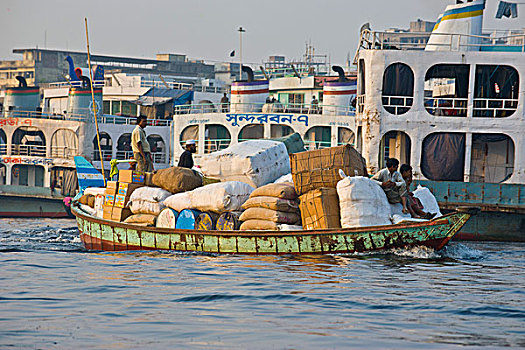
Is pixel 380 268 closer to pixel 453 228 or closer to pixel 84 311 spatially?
pixel 453 228

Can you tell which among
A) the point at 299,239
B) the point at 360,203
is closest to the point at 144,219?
the point at 299,239

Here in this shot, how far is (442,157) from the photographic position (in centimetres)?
1812

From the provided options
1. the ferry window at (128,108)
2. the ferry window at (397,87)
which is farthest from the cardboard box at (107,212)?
the ferry window at (128,108)

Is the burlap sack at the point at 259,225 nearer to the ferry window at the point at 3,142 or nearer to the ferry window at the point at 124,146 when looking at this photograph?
the ferry window at the point at 124,146

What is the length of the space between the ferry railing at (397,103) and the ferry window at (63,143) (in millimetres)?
16045

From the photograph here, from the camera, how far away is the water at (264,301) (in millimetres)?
6973

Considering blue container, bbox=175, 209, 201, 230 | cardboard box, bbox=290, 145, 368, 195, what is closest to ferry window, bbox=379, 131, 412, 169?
cardboard box, bbox=290, 145, 368, 195

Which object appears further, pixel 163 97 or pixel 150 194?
pixel 163 97

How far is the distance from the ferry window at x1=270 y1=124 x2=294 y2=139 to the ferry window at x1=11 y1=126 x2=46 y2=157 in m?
9.76

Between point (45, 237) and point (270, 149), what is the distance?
7207 millimetres

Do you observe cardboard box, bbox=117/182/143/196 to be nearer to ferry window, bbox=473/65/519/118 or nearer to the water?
the water

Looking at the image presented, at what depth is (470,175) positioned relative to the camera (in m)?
18.5

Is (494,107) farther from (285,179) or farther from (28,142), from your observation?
(28,142)

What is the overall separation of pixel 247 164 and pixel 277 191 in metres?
1.42
